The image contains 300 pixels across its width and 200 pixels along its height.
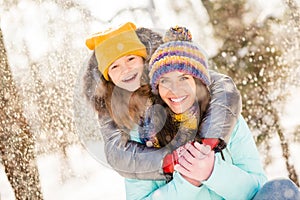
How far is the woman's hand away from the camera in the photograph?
126 centimetres

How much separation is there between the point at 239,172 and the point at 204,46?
8.38 ft

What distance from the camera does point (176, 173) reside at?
1315mm

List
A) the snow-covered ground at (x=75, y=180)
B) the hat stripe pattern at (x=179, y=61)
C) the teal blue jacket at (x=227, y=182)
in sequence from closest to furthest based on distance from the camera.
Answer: the hat stripe pattern at (x=179, y=61), the teal blue jacket at (x=227, y=182), the snow-covered ground at (x=75, y=180)


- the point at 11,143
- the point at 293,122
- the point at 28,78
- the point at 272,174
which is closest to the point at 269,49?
the point at 293,122

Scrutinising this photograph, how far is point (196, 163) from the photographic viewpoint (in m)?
1.29

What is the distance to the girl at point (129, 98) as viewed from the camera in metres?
1.27

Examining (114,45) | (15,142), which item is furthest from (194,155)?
(15,142)

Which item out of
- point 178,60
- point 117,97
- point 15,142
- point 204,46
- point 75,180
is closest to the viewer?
point 178,60

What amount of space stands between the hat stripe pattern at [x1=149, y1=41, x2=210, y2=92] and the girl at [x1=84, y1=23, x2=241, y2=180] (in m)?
0.06

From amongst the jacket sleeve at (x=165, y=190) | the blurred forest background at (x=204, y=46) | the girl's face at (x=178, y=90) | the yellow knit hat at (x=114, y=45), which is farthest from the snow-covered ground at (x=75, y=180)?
the girl's face at (x=178, y=90)

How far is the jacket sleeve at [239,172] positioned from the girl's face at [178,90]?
191 mm

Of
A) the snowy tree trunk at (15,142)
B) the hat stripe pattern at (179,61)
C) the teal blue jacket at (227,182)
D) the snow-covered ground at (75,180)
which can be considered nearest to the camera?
the hat stripe pattern at (179,61)

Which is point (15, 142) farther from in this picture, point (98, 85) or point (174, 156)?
point (174, 156)

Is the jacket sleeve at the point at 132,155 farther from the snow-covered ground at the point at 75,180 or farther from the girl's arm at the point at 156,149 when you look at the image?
the snow-covered ground at the point at 75,180
